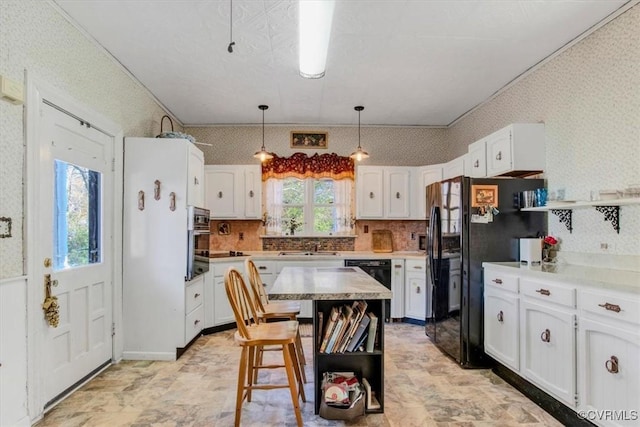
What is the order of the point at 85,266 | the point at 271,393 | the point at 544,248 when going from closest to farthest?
the point at 271,393, the point at 85,266, the point at 544,248

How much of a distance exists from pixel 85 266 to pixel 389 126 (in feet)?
13.8

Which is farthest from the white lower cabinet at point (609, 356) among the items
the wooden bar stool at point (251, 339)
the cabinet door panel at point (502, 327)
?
the wooden bar stool at point (251, 339)

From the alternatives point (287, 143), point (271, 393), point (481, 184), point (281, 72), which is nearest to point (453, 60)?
point (481, 184)

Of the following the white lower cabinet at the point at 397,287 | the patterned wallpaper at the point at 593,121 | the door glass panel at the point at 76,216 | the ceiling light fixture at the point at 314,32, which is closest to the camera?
the ceiling light fixture at the point at 314,32

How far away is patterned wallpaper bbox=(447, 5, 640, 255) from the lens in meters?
2.50

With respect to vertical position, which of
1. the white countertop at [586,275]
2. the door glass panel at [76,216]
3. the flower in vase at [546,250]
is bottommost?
the white countertop at [586,275]

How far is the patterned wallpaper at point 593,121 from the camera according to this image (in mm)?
2498

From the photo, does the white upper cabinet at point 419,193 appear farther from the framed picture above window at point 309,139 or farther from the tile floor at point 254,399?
the tile floor at point 254,399

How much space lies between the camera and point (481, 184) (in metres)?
3.23

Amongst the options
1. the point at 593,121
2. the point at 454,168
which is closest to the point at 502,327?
the point at 593,121

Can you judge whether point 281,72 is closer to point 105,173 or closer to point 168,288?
point 105,173

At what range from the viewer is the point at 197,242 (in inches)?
150

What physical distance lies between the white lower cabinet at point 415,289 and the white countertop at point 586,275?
1.59 m

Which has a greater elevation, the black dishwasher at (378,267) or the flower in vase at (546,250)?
the flower in vase at (546,250)
